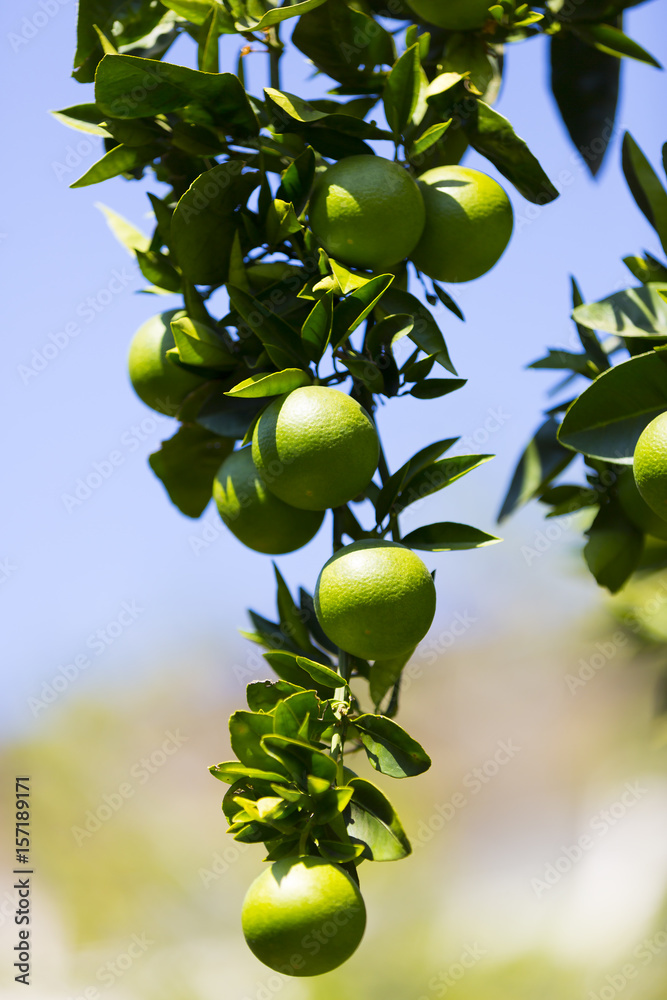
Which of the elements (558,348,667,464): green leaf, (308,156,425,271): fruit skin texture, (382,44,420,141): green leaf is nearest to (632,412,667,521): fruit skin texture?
(558,348,667,464): green leaf

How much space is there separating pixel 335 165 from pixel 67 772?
12.6 feet

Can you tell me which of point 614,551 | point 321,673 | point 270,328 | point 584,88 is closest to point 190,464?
point 270,328

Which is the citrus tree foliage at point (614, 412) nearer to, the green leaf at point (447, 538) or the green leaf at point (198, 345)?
the green leaf at point (447, 538)

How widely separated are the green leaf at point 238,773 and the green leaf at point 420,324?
35 cm

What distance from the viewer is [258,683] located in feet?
1.96

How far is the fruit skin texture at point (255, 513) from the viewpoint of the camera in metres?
0.69

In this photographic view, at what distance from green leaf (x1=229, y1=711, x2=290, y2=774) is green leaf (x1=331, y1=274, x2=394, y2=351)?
11.8 inches

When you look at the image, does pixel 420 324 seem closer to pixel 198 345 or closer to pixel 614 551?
pixel 198 345

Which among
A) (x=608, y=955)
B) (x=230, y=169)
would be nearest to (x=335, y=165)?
(x=230, y=169)

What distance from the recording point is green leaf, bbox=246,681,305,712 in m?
0.60

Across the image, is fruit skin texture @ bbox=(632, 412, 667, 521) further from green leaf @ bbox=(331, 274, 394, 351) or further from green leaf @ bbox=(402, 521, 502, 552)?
green leaf @ bbox=(331, 274, 394, 351)

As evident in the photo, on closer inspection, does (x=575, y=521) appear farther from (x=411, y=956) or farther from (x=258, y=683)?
(x=411, y=956)

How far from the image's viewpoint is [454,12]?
2.56ft

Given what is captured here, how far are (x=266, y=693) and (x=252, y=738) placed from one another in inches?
A: 1.9
